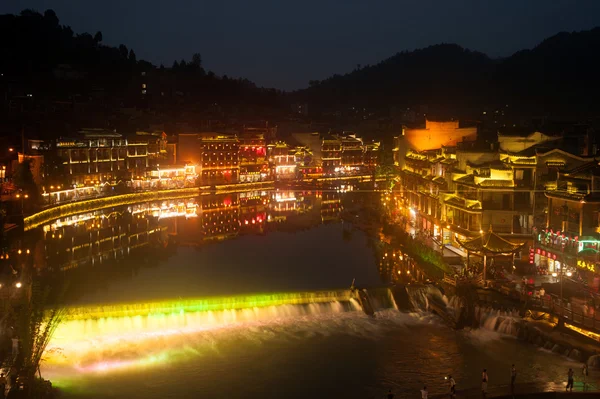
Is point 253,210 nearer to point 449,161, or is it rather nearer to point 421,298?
point 449,161

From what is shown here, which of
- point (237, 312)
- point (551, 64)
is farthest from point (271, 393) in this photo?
point (551, 64)

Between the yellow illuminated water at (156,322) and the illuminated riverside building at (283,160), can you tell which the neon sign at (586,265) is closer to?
the yellow illuminated water at (156,322)

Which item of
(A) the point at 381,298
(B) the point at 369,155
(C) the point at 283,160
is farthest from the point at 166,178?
(A) the point at 381,298

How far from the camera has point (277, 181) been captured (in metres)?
59.1

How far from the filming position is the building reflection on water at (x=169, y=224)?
27.8 m

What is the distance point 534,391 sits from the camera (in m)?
12.5

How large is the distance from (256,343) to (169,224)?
67.0 ft

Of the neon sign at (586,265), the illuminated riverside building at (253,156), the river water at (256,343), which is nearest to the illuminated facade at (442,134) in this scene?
the river water at (256,343)

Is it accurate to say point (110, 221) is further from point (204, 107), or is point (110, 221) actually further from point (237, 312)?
point (204, 107)

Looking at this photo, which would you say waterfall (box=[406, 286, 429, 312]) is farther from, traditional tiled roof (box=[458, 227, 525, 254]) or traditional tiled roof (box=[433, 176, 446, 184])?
traditional tiled roof (box=[433, 176, 446, 184])

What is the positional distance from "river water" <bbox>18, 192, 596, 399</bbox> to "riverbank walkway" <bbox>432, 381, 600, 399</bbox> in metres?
0.79

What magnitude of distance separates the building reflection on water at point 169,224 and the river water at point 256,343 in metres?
1.04

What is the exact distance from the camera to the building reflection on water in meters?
27.8

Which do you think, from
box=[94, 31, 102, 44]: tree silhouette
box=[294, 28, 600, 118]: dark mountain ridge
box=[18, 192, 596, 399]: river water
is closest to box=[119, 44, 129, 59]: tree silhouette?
box=[94, 31, 102, 44]: tree silhouette
